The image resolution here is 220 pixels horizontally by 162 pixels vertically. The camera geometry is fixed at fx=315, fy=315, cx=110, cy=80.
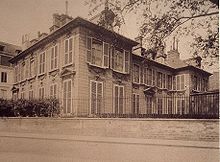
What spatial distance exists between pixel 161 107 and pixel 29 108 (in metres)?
1.18

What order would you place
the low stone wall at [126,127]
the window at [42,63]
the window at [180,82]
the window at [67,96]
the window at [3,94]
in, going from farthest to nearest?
the window at [3,94] < the window at [42,63] < the window at [67,96] < the window at [180,82] < the low stone wall at [126,127]

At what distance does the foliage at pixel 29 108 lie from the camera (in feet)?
8.88

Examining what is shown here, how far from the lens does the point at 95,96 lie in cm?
256

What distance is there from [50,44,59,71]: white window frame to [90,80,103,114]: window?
38 centimetres

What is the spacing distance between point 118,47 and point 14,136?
1.32 m

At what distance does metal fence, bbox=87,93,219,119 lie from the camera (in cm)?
235

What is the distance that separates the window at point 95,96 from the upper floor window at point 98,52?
18cm

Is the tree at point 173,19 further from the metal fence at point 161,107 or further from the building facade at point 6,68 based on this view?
the building facade at point 6,68

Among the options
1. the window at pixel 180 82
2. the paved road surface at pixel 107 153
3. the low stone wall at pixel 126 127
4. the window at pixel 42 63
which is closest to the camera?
the paved road surface at pixel 107 153

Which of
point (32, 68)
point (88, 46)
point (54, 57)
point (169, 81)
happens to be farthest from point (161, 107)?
point (32, 68)

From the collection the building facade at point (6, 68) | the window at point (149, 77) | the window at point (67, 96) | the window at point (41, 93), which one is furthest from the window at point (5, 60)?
the window at point (149, 77)

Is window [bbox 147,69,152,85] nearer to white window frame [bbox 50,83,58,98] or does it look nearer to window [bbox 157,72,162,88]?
window [bbox 157,72,162,88]

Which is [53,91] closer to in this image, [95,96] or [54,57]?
[54,57]

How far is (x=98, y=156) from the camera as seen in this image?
2.42 metres
